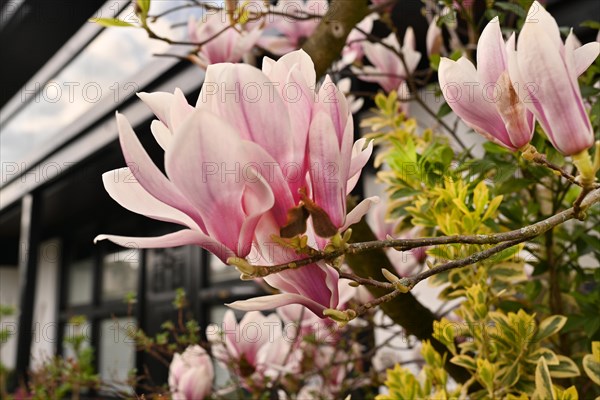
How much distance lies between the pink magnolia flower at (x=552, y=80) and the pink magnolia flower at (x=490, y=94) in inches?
0.8

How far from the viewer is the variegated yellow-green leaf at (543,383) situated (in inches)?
17.6

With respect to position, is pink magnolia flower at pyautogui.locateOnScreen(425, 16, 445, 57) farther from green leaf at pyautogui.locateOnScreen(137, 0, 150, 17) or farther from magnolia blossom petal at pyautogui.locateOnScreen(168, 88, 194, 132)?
magnolia blossom petal at pyautogui.locateOnScreen(168, 88, 194, 132)

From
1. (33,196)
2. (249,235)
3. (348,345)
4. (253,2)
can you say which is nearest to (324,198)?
(249,235)

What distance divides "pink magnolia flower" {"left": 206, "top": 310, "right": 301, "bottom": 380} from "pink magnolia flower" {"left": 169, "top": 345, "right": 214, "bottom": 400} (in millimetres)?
41

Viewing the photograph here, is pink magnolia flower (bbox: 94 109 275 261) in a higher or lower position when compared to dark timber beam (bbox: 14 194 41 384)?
lower

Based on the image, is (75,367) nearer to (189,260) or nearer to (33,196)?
(189,260)

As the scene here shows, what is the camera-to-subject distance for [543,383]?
452 millimetres

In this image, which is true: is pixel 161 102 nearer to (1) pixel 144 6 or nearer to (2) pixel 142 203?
(2) pixel 142 203

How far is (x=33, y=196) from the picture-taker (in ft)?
12.2

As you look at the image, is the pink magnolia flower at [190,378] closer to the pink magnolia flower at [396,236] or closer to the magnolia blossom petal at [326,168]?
the pink magnolia flower at [396,236]

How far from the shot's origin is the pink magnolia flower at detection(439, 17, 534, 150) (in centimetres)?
28

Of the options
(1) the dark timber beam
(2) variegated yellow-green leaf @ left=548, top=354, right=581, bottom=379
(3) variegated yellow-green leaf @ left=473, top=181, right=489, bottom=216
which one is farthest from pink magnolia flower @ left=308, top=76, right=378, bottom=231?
(1) the dark timber beam

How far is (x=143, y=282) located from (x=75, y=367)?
2642 mm

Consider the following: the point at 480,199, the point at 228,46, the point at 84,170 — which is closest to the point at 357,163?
the point at 480,199
